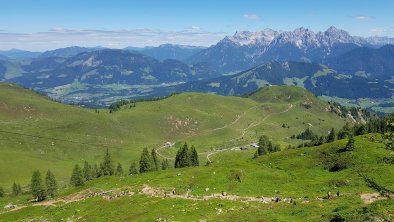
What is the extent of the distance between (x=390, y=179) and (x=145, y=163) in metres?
92.1

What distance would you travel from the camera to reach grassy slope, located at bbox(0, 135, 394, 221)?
163ft

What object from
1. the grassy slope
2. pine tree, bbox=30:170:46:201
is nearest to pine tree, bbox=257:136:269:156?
the grassy slope

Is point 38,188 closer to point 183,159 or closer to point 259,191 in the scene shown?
point 183,159

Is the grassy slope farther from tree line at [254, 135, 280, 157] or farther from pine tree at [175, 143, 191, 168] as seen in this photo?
tree line at [254, 135, 280, 157]

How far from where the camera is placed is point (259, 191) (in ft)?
225

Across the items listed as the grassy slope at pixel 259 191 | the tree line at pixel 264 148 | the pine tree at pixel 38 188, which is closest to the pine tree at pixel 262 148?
the tree line at pixel 264 148

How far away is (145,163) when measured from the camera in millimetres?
141875

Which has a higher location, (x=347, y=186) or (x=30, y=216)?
(x=347, y=186)

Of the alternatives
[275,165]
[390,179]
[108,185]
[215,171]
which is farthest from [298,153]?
[108,185]

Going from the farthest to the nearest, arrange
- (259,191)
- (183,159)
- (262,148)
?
(262,148) → (183,159) → (259,191)

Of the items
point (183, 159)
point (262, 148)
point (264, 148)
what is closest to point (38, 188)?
point (183, 159)

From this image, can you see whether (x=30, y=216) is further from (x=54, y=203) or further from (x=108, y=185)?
(x=108, y=185)

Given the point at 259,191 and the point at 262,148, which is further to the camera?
the point at 262,148

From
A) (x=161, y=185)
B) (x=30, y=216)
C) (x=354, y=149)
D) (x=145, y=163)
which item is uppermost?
(x=354, y=149)
